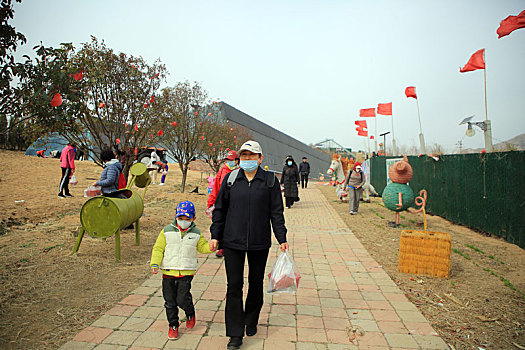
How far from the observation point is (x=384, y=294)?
15.7ft

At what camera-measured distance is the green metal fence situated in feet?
25.3

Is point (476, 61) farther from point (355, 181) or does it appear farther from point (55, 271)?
point (55, 271)

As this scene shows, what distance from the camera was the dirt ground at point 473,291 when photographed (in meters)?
3.74

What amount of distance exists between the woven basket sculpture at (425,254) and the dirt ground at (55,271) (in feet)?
12.9

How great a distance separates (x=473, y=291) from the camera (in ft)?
16.2

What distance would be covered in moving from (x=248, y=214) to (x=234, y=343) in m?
1.15

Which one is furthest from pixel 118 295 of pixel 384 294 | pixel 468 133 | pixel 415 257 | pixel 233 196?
pixel 468 133

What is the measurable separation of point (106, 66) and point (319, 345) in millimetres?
7574

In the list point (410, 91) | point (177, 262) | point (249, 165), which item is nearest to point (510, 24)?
point (249, 165)

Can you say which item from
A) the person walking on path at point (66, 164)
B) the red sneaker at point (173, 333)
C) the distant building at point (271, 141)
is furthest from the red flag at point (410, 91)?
the distant building at point (271, 141)

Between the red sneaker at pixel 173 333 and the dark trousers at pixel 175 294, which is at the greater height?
the dark trousers at pixel 175 294

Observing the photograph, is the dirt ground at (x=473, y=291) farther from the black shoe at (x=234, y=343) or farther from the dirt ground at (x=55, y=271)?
the dirt ground at (x=55, y=271)

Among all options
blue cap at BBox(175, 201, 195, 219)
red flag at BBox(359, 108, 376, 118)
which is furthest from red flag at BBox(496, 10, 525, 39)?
→ red flag at BBox(359, 108, 376, 118)

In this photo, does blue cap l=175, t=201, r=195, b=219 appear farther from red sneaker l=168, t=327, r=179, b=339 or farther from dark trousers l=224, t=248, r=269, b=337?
red sneaker l=168, t=327, r=179, b=339
